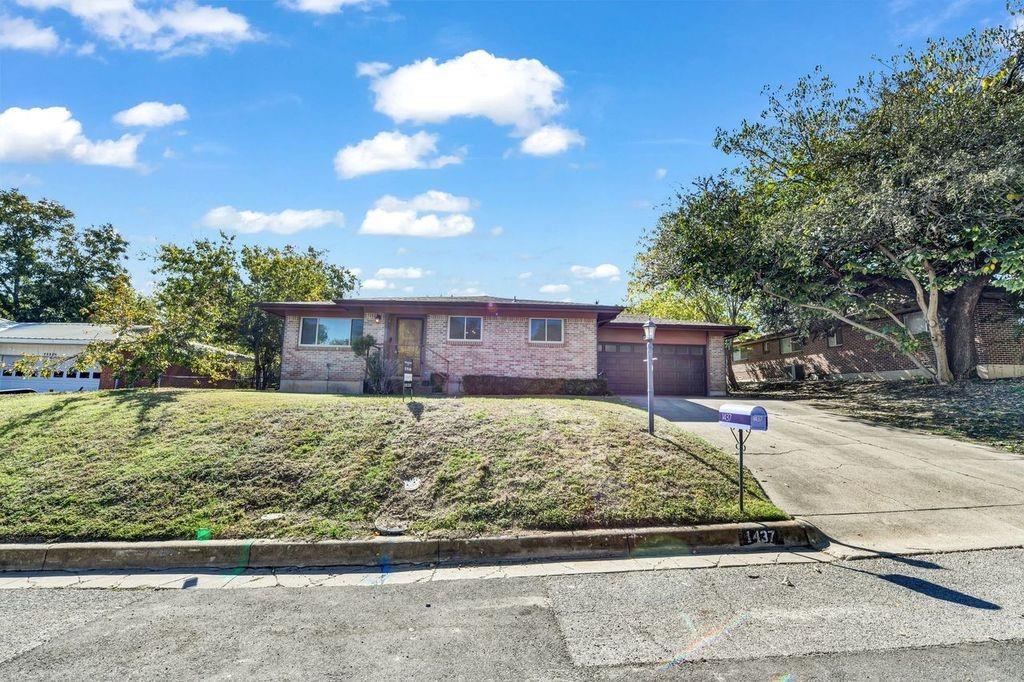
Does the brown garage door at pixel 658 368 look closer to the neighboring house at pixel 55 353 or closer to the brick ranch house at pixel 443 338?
the brick ranch house at pixel 443 338

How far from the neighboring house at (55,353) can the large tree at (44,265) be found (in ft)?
34.6

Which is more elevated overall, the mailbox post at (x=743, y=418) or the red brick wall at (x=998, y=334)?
the red brick wall at (x=998, y=334)

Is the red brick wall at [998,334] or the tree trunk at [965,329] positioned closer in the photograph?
the tree trunk at [965,329]

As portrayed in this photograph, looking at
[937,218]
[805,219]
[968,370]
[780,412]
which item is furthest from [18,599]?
[968,370]

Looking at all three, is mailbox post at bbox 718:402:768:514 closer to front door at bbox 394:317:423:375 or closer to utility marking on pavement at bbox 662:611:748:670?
utility marking on pavement at bbox 662:611:748:670

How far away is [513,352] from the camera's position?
16.6 metres

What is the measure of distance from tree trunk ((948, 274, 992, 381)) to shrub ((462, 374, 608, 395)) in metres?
11.8

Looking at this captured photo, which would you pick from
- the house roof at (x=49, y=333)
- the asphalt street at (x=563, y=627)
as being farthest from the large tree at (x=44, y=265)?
the asphalt street at (x=563, y=627)

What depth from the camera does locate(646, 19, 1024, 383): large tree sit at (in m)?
11.5

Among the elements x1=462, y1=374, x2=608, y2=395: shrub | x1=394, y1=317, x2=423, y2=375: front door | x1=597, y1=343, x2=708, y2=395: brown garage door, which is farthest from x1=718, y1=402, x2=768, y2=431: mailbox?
x1=597, y1=343, x2=708, y2=395: brown garage door

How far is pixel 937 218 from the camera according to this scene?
40.2 feet

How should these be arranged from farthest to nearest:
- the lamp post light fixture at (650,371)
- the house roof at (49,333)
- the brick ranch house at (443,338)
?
the house roof at (49,333) < the brick ranch house at (443,338) < the lamp post light fixture at (650,371)

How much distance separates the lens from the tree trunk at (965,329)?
1552 cm

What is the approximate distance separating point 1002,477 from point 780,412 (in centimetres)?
668
